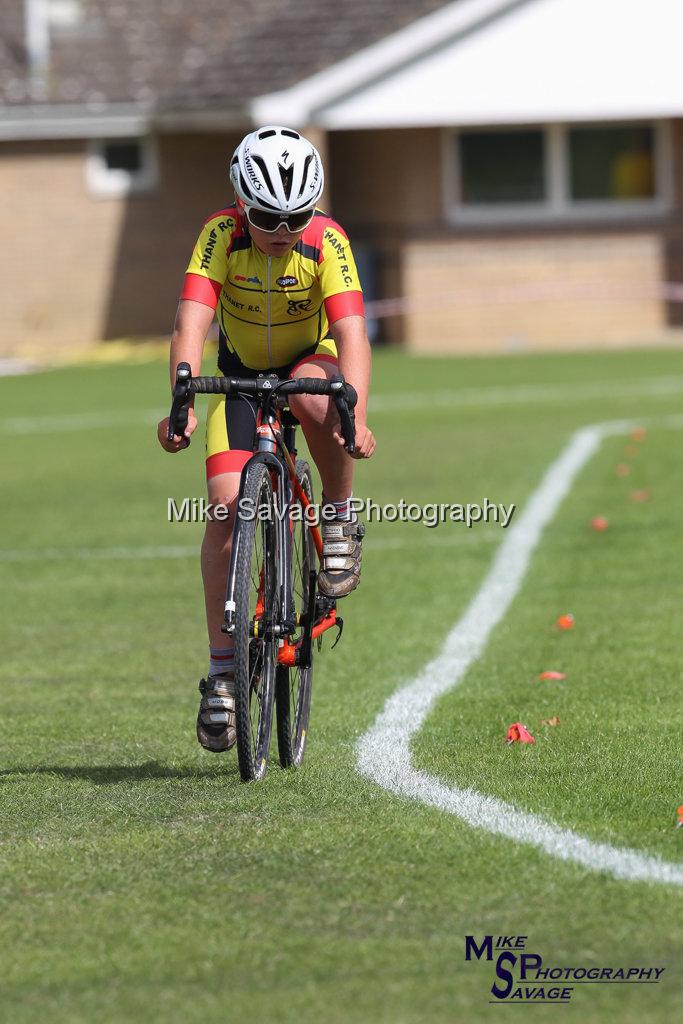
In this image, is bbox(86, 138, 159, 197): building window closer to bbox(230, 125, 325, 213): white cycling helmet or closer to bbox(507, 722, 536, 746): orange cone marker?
bbox(230, 125, 325, 213): white cycling helmet

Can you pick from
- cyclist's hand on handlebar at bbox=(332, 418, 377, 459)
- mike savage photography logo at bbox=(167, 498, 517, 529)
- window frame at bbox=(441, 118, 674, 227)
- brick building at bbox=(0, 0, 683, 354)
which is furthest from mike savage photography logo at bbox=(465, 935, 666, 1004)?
window frame at bbox=(441, 118, 674, 227)

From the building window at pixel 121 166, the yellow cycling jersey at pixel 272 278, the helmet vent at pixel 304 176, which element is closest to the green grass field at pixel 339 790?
the yellow cycling jersey at pixel 272 278

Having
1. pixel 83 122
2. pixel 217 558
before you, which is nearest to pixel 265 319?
pixel 217 558

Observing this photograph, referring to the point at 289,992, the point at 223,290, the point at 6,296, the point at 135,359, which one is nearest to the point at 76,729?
the point at 223,290

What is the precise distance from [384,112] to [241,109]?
2.28 meters

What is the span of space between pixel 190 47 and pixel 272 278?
1076 inches

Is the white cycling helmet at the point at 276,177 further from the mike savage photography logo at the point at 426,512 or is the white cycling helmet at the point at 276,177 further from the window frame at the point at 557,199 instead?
the window frame at the point at 557,199

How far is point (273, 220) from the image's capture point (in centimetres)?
625

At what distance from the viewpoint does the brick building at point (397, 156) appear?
29.5m

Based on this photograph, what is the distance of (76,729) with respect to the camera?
7230mm

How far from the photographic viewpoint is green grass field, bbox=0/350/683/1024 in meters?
4.32

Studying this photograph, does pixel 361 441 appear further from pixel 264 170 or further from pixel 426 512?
pixel 426 512

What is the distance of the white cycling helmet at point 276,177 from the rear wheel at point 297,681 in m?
1.03

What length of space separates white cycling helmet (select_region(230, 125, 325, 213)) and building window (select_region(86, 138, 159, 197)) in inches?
1030
